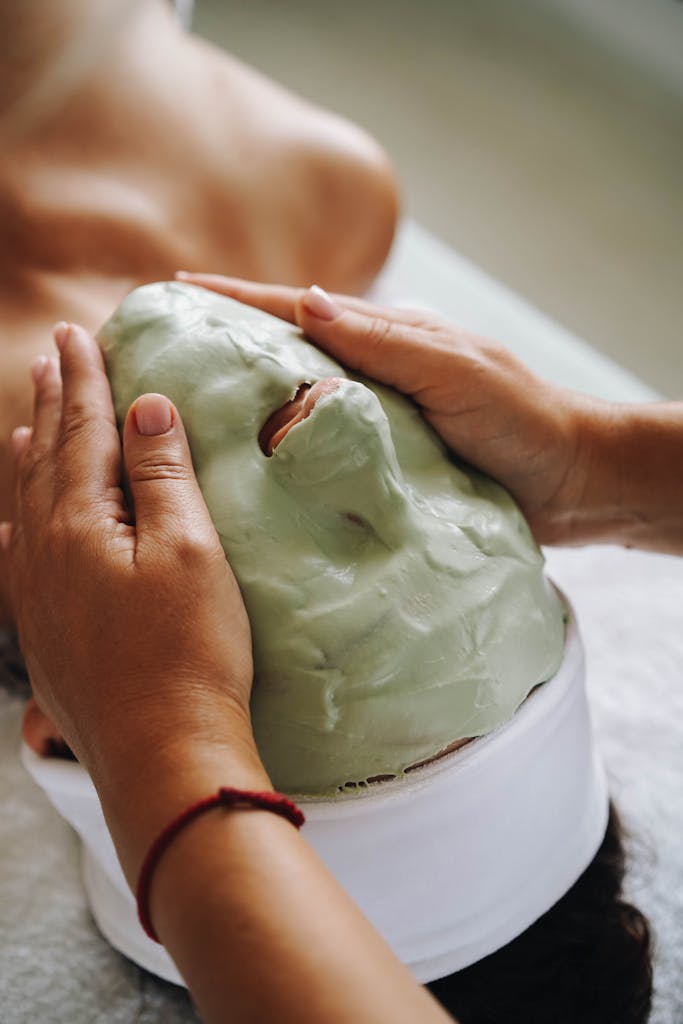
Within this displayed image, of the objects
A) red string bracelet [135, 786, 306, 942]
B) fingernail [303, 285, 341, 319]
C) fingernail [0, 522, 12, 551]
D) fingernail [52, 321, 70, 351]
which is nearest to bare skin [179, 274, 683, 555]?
fingernail [303, 285, 341, 319]

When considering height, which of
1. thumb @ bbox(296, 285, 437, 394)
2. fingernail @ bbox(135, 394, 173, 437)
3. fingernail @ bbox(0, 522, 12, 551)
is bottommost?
fingernail @ bbox(0, 522, 12, 551)

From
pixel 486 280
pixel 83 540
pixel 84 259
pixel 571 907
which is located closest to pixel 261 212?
pixel 84 259

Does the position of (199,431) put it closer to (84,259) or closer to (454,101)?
(84,259)

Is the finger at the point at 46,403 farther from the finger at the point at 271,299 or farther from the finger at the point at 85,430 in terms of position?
the finger at the point at 271,299

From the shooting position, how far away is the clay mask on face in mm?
607

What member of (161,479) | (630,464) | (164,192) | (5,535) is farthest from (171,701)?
(164,192)

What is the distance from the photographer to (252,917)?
1.50 feet

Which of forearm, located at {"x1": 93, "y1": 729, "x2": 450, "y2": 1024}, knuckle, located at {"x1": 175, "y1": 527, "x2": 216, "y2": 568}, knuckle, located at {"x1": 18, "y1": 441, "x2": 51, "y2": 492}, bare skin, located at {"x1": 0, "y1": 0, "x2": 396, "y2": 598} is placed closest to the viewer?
forearm, located at {"x1": 93, "y1": 729, "x2": 450, "y2": 1024}

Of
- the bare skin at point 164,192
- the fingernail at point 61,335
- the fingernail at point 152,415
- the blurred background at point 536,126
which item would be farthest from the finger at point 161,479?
the blurred background at point 536,126

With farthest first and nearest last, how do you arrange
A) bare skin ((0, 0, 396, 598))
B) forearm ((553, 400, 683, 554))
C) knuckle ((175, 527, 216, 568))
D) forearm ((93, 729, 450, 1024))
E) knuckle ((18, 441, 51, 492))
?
bare skin ((0, 0, 396, 598))
forearm ((553, 400, 683, 554))
knuckle ((18, 441, 51, 492))
knuckle ((175, 527, 216, 568))
forearm ((93, 729, 450, 1024))

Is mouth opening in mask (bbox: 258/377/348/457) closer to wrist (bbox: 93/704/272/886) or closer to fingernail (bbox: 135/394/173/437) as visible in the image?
fingernail (bbox: 135/394/173/437)

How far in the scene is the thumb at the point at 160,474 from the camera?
594mm

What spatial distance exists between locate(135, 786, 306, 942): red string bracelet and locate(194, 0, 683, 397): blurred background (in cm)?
100

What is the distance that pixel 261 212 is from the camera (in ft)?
3.59
